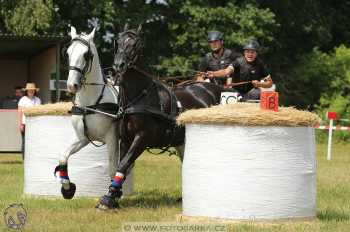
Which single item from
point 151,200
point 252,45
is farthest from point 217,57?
point 151,200

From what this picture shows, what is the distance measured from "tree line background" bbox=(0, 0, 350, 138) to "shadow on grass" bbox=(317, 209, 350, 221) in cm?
2051

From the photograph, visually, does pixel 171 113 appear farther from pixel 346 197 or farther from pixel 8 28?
pixel 8 28

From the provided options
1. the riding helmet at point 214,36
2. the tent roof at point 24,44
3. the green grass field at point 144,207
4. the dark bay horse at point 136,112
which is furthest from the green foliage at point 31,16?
the dark bay horse at point 136,112

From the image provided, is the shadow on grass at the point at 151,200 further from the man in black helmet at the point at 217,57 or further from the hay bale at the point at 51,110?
the man in black helmet at the point at 217,57

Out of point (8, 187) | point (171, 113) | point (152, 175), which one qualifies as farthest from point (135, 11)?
point (171, 113)

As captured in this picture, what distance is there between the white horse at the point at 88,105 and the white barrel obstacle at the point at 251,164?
168 cm

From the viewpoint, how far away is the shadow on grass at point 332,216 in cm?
Answer: 998

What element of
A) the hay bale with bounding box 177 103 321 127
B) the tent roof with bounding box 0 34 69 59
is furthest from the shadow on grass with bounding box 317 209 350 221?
the tent roof with bounding box 0 34 69 59

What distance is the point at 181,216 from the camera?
31.8ft

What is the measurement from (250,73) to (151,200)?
2.25 meters

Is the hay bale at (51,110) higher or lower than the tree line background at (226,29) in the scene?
lower

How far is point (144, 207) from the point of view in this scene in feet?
36.0

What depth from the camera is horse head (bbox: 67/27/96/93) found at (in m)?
10.2

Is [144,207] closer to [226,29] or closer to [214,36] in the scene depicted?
[214,36]
